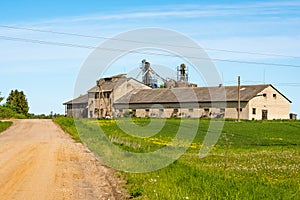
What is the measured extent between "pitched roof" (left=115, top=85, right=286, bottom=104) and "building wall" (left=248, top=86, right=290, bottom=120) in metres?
1.10

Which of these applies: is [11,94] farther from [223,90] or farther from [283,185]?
[283,185]

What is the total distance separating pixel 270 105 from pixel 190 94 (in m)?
13.6

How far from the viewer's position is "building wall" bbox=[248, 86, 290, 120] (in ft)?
264

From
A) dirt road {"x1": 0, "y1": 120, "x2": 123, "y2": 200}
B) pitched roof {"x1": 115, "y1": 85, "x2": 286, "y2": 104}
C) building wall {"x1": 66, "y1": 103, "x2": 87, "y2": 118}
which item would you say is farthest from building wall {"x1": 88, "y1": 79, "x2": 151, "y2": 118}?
dirt road {"x1": 0, "y1": 120, "x2": 123, "y2": 200}

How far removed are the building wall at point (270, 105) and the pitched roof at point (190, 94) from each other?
1.10m

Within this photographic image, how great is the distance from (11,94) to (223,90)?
138 feet

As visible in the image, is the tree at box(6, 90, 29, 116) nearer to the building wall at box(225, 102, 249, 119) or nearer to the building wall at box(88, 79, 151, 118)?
the building wall at box(88, 79, 151, 118)

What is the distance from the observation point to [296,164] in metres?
18.7

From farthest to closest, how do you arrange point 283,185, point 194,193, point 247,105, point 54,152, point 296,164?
1. point 247,105
2. point 54,152
3. point 296,164
4. point 283,185
5. point 194,193

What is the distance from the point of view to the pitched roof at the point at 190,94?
8231 cm

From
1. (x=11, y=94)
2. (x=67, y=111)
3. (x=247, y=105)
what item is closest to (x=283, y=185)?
(x=247, y=105)

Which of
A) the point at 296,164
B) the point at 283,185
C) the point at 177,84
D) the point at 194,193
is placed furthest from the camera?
the point at 177,84

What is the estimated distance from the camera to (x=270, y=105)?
84.1 metres

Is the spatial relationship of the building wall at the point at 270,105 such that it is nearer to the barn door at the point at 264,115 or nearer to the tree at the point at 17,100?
the barn door at the point at 264,115
